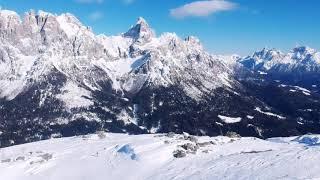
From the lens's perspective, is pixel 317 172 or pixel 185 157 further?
pixel 185 157

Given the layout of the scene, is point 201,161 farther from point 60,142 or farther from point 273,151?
point 60,142

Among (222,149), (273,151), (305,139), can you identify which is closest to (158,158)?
(222,149)

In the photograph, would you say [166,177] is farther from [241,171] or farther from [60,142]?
[60,142]

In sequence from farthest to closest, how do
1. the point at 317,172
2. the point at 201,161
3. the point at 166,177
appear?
the point at 201,161 < the point at 166,177 < the point at 317,172

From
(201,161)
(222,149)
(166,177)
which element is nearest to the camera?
(166,177)

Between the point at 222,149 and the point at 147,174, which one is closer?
the point at 147,174

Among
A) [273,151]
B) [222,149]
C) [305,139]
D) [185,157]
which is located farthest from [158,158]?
[305,139]
